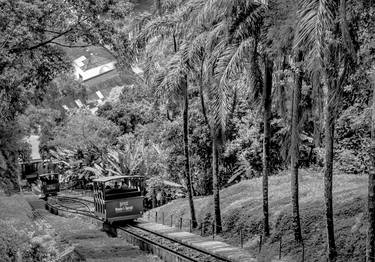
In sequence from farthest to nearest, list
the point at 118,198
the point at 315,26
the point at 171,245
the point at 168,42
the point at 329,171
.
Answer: the point at 118,198, the point at 168,42, the point at 171,245, the point at 329,171, the point at 315,26

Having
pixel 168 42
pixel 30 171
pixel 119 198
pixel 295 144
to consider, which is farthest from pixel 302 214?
pixel 30 171

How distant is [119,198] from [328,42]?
16521 millimetres

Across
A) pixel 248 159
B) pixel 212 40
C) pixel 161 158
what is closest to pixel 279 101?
pixel 212 40

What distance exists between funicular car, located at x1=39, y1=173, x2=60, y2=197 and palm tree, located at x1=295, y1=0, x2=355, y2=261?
41346mm

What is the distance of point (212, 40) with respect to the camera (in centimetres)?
1800

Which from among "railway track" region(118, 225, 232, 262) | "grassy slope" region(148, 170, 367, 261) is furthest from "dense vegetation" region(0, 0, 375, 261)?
"railway track" region(118, 225, 232, 262)

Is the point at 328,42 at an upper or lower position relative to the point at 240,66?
lower

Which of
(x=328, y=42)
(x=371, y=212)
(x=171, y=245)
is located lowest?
(x=171, y=245)

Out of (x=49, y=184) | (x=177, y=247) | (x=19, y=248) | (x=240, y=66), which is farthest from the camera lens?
(x=49, y=184)

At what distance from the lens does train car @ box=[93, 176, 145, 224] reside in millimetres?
24812

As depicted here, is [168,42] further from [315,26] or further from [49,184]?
[49,184]

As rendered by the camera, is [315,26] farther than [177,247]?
No

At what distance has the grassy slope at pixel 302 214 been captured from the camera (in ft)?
46.7

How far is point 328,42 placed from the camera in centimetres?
1091
